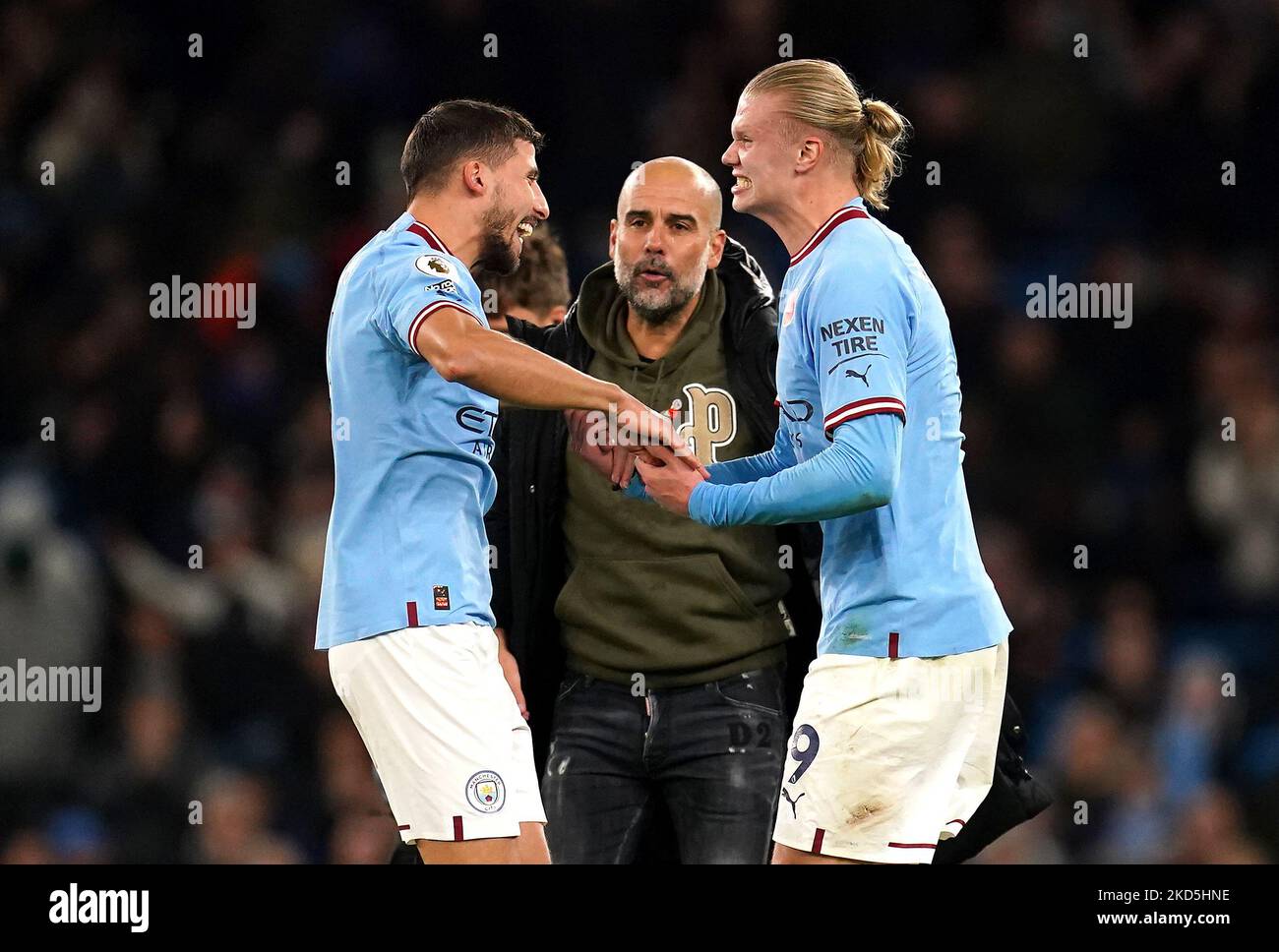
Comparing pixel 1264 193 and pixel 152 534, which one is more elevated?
pixel 1264 193

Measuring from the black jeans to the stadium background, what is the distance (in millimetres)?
1685

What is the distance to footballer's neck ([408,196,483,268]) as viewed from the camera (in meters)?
3.65

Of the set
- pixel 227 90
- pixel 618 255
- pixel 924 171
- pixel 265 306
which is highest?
pixel 227 90

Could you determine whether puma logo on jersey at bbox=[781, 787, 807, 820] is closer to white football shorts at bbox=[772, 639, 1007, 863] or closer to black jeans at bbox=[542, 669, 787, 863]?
white football shorts at bbox=[772, 639, 1007, 863]

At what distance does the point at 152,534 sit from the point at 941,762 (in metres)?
3.93

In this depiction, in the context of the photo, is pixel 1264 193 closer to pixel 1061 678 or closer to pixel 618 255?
pixel 1061 678

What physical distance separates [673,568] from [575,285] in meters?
2.57

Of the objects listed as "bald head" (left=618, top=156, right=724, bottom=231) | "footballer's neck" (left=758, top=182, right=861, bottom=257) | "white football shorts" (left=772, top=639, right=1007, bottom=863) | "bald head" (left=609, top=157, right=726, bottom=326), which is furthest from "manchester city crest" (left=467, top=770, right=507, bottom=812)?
"bald head" (left=618, top=156, right=724, bottom=231)

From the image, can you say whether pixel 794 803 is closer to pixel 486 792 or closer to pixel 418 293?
pixel 486 792

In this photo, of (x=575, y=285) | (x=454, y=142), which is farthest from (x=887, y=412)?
(x=575, y=285)

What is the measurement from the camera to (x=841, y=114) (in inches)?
135

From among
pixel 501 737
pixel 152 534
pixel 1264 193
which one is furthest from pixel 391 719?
pixel 1264 193

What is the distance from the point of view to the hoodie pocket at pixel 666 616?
406 cm

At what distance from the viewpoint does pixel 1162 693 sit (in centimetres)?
603
